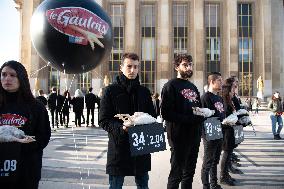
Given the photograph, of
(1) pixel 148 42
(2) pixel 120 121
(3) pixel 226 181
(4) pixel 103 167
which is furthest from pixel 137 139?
(1) pixel 148 42

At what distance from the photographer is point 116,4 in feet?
129

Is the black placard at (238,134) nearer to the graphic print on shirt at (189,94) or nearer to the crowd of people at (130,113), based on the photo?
the crowd of people at (130,113)

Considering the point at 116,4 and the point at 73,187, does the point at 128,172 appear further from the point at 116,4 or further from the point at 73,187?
the point at 116,4

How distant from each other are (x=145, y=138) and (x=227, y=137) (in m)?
2.95

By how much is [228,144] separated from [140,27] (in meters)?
34.3

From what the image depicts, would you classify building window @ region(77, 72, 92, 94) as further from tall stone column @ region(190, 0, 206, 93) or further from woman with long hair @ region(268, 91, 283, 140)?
woman with long hair @ region(268, 91, 283, 140)

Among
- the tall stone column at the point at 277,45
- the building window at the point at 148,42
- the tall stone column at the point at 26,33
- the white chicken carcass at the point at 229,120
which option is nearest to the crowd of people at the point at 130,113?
the white chicken carcass at the point at 229,120

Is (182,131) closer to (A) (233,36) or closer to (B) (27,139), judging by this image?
(B) (27,139)

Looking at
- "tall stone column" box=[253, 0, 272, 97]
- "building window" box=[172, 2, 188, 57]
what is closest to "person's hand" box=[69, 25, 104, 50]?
"building window" box=[172, 2, 188, 57]

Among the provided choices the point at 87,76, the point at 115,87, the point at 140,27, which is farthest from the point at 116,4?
the point at 115,87

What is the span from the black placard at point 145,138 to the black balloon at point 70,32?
6.57 ft

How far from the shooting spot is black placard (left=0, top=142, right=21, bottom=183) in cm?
268

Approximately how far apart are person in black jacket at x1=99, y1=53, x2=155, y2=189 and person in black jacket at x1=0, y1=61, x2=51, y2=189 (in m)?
0.75

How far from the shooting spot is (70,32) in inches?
197
